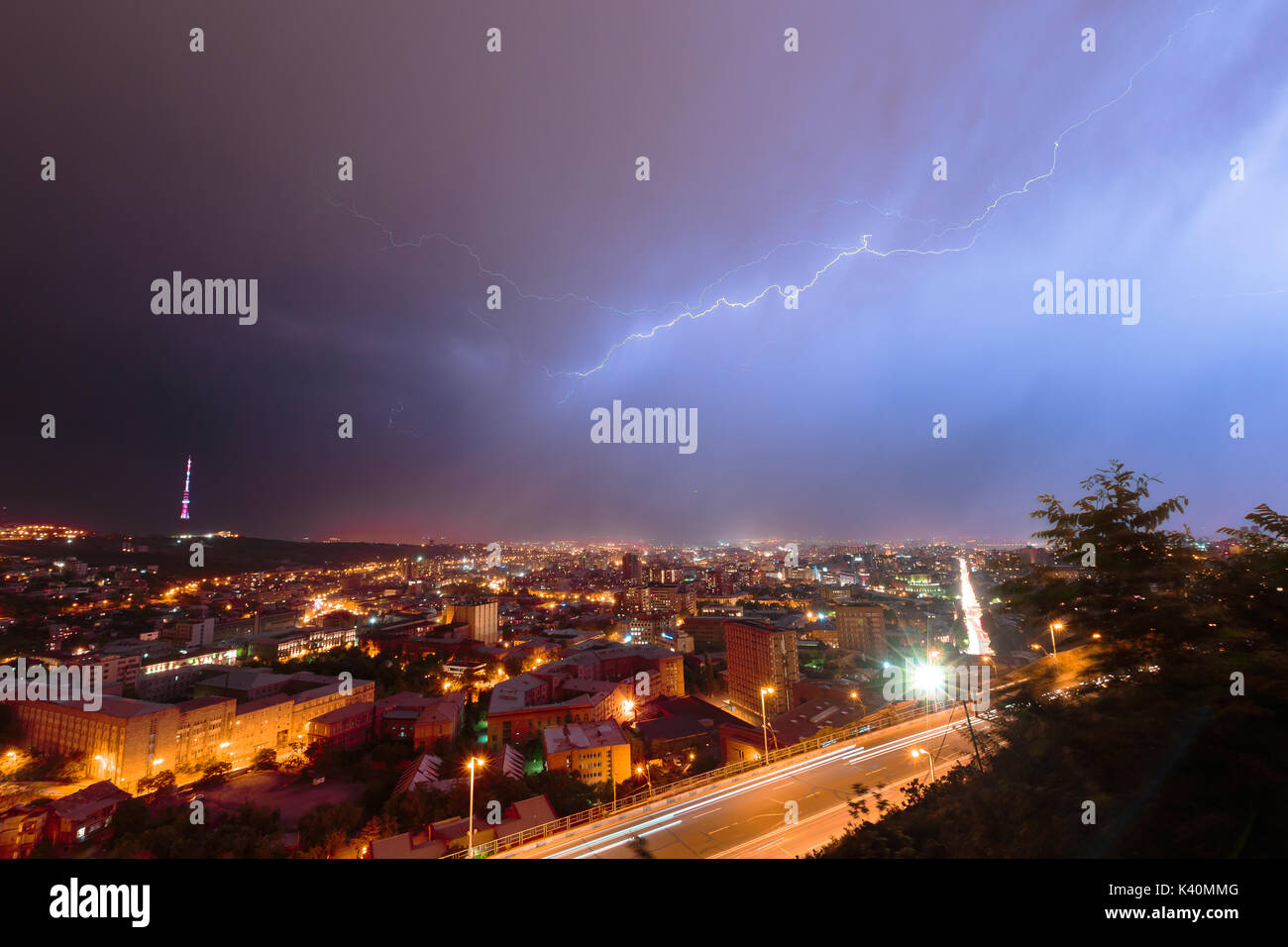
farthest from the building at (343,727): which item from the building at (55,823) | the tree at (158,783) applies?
the building at (55,823)

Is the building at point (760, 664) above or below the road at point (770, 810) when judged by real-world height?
below

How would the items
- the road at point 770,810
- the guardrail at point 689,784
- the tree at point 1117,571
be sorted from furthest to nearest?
the guardrail at point 689,784, the road at point 770,810, the tree at point 1117,571

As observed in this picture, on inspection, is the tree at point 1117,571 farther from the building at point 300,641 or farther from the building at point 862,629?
the building at point 300,641

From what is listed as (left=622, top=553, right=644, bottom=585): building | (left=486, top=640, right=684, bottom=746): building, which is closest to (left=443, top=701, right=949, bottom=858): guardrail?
(left=486, top=640, right=684, bottom=746): building

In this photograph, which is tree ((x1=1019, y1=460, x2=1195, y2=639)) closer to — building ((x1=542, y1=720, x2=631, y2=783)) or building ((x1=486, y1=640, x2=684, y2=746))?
building ((x1=542, y1=720, x2=631, y2=783))
